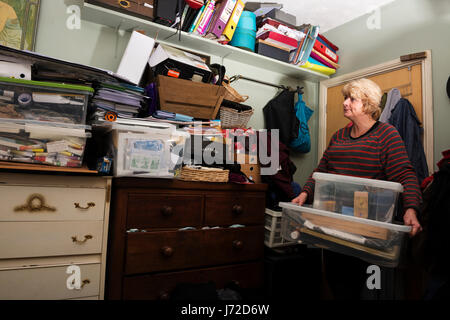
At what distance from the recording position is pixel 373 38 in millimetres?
2420

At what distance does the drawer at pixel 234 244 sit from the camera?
1.56 m

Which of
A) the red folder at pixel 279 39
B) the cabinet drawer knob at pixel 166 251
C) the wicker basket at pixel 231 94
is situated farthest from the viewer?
the red folder at pixel 279 39

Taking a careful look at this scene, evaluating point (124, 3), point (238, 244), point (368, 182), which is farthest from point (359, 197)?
point (124, 3)

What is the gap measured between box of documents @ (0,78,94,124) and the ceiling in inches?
74.0

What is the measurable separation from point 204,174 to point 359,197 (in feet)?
2.61

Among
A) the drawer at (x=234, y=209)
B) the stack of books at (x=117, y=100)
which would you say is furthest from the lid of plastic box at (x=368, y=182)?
the stack of books at (x=117, y=100)

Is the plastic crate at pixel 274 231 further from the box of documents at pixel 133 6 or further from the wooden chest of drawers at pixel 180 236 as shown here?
the box of documents at pixel 133 6

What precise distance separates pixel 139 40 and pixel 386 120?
72.2 inches

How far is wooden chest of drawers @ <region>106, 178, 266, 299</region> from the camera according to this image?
52.5 inches

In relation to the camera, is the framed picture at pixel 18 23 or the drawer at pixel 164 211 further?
the framed picture at pixel 18 23

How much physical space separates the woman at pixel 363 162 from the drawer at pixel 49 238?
106 cm
